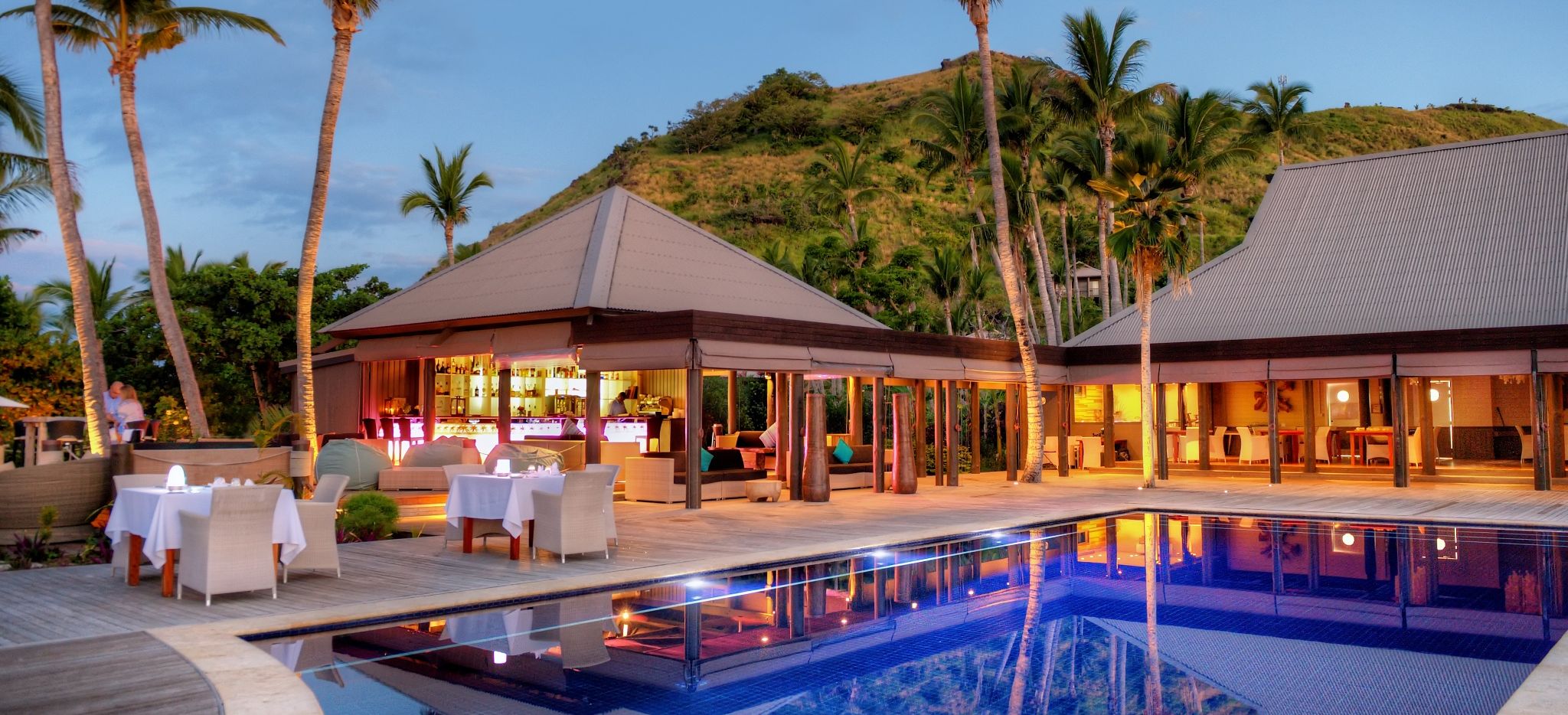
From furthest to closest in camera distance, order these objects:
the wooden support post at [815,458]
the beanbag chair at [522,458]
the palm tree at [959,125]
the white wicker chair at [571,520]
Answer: the palm tree at [959,125], the wooden support post at [815,458], the beanbag chair at [522,458], the white wicker chair at [571,520]

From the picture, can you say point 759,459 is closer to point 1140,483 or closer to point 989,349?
point 989,349

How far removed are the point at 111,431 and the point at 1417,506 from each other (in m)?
17.7

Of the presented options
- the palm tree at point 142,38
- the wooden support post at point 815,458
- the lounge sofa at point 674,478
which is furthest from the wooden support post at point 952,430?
the palm tree at point 142,38

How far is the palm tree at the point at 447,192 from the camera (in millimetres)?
32875

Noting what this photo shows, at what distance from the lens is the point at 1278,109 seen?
38.3 m

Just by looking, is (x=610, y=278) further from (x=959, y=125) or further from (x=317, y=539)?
(x=959, y=125)

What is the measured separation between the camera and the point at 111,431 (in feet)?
48.6

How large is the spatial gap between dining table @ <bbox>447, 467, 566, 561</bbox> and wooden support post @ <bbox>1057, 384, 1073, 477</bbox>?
1419 centimetres

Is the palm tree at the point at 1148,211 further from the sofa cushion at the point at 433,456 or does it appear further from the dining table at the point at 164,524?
the dining table at the point at 164,524

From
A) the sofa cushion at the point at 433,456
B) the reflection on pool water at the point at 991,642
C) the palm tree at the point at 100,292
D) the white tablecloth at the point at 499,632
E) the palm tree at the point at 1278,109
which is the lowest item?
the reflection on pool water at the point at 991,642

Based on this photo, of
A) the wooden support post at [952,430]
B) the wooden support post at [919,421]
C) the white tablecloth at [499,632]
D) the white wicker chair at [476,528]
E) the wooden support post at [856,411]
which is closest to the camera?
the white tablecloth at [499,632]

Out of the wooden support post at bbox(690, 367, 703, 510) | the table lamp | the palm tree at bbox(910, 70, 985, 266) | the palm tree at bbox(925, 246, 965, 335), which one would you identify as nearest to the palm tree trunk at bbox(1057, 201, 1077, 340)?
the palm tree at bbox(925, 246, 965, 335)

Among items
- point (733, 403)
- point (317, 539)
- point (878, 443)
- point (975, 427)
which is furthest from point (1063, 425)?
point (317, 539)

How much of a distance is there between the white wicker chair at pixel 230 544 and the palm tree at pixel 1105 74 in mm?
21968
